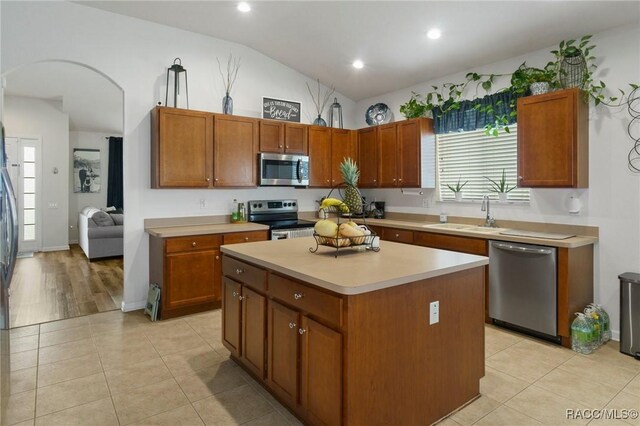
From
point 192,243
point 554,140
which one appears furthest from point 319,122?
point 554,140

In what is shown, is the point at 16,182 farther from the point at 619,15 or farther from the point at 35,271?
the point at 619,15

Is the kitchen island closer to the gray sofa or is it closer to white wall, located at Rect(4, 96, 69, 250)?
the gray sofa

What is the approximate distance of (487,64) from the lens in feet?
13.9

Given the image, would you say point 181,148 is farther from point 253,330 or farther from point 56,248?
point 56,248

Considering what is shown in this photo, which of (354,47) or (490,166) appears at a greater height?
(354,47)

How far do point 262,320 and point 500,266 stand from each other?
236 cm

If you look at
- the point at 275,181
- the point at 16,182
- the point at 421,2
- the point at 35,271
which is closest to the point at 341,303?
the point at 421,2

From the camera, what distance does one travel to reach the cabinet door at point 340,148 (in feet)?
17.6

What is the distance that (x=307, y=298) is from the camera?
1.95 m

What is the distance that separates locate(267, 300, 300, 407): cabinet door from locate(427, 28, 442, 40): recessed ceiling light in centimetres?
303

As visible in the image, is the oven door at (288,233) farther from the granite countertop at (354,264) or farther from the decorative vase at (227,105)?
the granite countertop at (354,264)

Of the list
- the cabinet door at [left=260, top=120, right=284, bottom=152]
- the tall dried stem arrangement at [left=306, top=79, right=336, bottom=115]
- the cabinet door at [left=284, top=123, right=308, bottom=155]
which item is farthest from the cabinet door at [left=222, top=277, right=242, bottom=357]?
the tall dried stem arrangement at [left=306, top=79, right=336, bottom=115]

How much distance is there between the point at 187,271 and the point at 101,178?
6.85m

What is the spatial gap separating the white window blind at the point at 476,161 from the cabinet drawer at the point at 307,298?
303 cm
